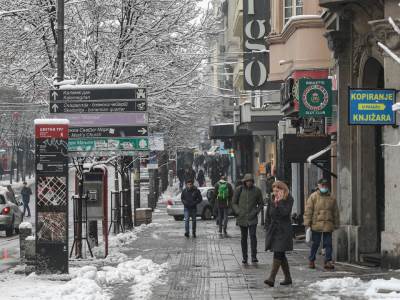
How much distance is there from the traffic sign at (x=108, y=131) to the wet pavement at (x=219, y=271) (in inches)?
103

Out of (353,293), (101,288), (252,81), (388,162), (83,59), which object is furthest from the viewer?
(252,81)

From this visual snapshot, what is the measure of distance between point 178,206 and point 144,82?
40.5ft

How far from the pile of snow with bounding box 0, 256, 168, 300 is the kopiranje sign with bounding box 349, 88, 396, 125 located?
4.22 meters

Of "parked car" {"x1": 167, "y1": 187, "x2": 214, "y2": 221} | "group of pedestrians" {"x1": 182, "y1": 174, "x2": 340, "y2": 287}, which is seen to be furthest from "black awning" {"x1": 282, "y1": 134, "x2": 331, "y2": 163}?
"parked car" {"x1": 167, "y1": 187, "x2": 214, "y2": 221}

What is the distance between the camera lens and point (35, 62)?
23.3m

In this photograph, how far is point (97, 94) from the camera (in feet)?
55.9

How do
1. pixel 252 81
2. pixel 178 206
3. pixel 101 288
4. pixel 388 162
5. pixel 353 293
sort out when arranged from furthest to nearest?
pixel 178 206 < pixel 252 81 < pixel 388 162 < pixel 101 288 < pixel 353 293

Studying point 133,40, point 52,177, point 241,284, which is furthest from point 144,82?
point 241,284

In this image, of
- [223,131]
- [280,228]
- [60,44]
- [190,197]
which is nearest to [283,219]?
[280,228]

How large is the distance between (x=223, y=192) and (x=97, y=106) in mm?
8604

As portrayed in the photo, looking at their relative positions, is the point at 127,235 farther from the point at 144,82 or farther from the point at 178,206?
the point at 178,206

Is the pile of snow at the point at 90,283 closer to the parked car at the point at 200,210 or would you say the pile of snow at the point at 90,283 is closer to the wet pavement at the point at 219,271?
the wet pavement at the point at 219,271

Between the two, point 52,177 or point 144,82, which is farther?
point 144,82

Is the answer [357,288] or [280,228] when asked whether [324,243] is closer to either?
[280,228]
